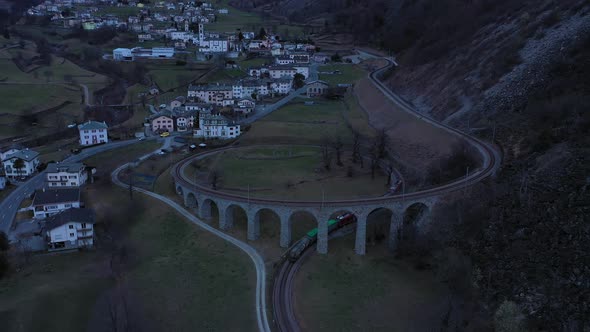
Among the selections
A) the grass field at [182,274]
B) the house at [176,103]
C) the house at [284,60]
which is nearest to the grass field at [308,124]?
the house at [176,103]

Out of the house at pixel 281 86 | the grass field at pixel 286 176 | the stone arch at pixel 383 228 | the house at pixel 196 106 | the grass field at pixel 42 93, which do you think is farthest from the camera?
the house at pixel 281 86

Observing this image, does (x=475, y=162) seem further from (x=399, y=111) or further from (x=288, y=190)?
(x=399, y=111)

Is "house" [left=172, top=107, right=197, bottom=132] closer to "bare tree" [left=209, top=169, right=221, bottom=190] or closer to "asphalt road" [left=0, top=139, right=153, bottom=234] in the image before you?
"asphalt road" [left=0, top=139, right=153, bottom=234]

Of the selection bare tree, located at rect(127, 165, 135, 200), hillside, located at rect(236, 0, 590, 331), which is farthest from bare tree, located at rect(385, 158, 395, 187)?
bare tree, located at rect(127, 165, 135, 200)

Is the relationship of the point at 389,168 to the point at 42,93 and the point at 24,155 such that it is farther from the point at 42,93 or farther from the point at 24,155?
the point at 42,93

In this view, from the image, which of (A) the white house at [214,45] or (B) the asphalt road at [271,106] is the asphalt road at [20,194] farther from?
(A) the white house at [214,45]

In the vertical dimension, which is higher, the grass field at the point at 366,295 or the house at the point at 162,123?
the house at the point at 162,123

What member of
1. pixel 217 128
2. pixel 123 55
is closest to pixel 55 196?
pixel 217 128
